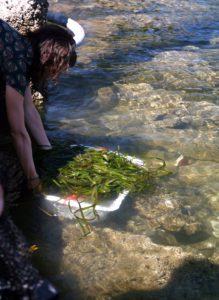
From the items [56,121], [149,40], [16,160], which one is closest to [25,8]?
[56,121]

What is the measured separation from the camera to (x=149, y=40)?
9453mm

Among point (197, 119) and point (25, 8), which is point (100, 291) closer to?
point (197, 119)

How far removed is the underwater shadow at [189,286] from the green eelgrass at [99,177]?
785 millimetres

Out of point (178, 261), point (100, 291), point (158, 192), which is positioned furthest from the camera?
point (158, 192)

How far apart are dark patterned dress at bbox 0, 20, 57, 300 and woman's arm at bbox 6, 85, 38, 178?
0.06 metres

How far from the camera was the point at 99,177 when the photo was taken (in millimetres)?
A: 4055

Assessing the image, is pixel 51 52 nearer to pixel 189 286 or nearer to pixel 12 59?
pixel 12 59

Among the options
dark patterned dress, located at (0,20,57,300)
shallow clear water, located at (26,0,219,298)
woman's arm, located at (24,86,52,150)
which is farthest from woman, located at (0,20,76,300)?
shallow clear water, located at (26,0,219,298)

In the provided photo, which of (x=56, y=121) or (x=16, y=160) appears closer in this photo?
(x=16, y=160)

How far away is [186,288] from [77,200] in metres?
1.15

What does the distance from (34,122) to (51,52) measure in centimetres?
96

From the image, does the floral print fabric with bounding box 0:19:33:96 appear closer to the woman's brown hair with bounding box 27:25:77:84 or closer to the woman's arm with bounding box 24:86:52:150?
the woman's brown hair with bounding box 27:25:77:84

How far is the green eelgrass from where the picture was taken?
3877 millimetres

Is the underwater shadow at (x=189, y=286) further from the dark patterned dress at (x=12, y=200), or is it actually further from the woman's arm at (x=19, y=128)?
the woman's arm at (x=19, y=128)
